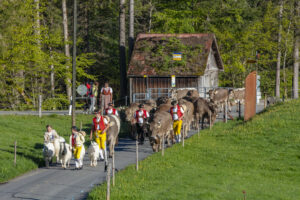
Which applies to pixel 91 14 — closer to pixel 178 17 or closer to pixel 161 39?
pixel 178 17

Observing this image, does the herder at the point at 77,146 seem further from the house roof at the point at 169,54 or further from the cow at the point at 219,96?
the house roof at the point at 169,54

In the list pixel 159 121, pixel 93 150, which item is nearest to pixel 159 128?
pixel 159 121

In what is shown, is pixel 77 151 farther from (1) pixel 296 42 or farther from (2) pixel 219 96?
(1) pixel 296 42

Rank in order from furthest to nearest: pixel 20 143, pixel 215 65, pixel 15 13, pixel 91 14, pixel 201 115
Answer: pixel 91 14
pixel 215 65
pixel 201 115
pixel 20 143
pixel 15 13

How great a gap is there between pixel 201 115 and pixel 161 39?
53.6 ft

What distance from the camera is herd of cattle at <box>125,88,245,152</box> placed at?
21438 mm

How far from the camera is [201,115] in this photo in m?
28.8

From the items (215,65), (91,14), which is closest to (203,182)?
(215,65)

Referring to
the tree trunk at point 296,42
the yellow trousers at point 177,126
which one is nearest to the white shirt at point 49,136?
the yellow trousers at point 177,126

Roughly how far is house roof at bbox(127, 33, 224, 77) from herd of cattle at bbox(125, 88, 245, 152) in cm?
467

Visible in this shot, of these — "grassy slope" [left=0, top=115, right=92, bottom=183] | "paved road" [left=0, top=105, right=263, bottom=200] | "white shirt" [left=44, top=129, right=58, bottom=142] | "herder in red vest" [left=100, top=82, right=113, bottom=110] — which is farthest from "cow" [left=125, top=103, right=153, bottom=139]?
"white shirt" [left=44, top=129, right=58, bottom=142]

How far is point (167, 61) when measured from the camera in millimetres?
41281

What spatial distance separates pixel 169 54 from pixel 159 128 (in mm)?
21698

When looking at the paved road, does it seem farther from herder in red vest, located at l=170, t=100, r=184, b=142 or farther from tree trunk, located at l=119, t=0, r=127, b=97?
tree trunk, located at l=119, t=0, r=127, b=97
